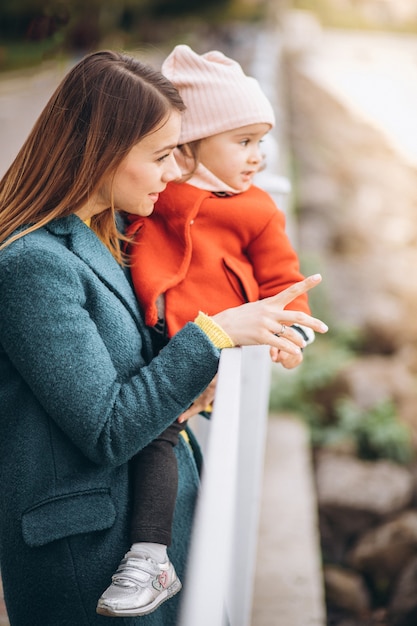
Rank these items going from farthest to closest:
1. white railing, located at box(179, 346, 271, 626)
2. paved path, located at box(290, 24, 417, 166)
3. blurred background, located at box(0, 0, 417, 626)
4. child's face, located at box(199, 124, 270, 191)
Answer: paved path, located at box(290, 24, 417, 166), blurred background, located at box(0, 0, 417, 626), child's face, located at box(199, 124, 270, 191), white railing, located at box(179, 346, 271, 626)

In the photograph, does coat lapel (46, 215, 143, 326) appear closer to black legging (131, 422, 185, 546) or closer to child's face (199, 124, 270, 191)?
black legging (131, 422, 185, 546)

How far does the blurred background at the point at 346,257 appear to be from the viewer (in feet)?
13.0

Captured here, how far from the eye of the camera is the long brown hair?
1.37m

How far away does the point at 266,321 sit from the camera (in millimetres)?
1387

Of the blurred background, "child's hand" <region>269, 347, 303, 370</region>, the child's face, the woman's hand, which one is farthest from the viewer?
the blurred background

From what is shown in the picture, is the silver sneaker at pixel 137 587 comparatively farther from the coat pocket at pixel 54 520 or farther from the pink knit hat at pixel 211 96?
the pink knit hat at pixel 211 96

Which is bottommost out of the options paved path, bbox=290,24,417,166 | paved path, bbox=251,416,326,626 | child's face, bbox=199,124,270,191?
paved path, bbox=290,24,417,166

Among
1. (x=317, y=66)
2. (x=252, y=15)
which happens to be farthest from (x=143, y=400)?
(x=252, y=15)

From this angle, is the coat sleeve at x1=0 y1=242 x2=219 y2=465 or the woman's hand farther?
the woman's hand

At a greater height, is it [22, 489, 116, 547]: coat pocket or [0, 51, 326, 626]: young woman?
[0, 51, 326, 626]: young woman

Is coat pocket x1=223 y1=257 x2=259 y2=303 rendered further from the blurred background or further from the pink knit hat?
the blurred background

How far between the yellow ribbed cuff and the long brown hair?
34 centimetres

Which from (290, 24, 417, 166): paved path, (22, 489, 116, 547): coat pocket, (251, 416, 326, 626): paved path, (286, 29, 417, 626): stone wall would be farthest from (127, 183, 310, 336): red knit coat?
(290, 24, 417, 166): paved path

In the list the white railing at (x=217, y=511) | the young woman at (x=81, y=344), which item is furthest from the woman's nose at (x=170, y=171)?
the white railing at (x=217, y=511)
